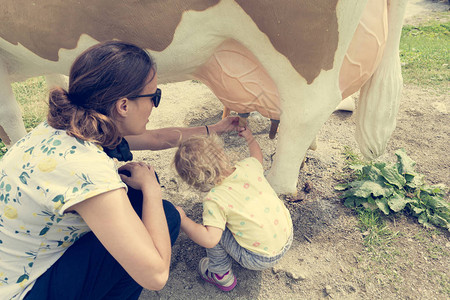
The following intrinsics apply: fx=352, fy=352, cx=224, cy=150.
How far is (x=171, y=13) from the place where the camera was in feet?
4.21

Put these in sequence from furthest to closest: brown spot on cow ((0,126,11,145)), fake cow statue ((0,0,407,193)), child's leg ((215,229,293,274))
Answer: brown spot on cow ((0,126,11,145)) → child's leg ((215,229,293,274)) → fake cow statue ((0,0,407,193))

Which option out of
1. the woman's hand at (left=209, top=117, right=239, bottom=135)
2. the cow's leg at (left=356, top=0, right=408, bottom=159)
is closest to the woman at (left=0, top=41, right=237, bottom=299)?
the woman's hand at (left=209, top=117, right=239, bottom=135)

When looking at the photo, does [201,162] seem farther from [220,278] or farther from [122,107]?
[220,278]

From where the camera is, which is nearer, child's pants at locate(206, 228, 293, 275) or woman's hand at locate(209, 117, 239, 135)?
child's pants at locate(206, 228, 293, 275)

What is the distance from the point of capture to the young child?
1.28 meters

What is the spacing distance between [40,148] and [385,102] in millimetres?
1460

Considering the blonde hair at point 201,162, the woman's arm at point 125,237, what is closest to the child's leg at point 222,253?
the blonde hair at point 201,162

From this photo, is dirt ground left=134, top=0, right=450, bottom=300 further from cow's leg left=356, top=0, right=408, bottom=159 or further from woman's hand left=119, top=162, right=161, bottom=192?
woman's hand left=119, top=162, right=161, bottom=192

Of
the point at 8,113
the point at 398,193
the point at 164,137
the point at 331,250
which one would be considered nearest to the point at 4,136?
the point at 8,113

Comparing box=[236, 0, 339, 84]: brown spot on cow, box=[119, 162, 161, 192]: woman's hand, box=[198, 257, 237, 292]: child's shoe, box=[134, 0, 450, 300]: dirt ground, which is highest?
box=[236, 0, 339, 84]: brown spot on cow

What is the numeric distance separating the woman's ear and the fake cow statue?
45 centimetres

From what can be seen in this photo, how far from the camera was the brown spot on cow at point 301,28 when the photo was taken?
121cm

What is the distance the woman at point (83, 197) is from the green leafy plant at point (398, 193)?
1.22 metres

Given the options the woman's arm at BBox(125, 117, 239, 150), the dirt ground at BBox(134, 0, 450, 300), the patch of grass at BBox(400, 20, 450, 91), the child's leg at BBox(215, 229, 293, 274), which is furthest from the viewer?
the patch of grass at BBox(400, 20, 450, 91)
